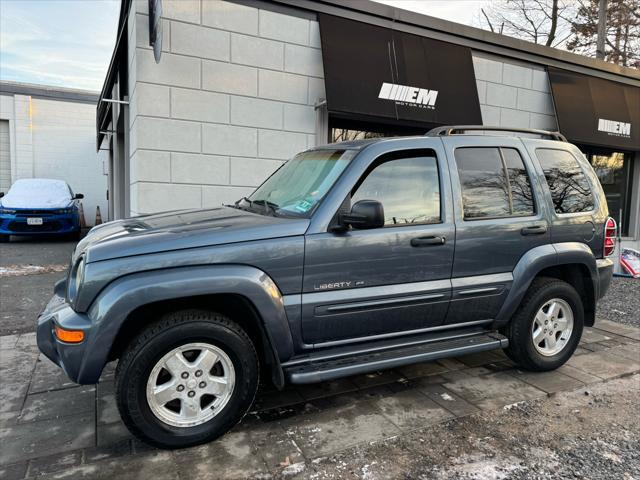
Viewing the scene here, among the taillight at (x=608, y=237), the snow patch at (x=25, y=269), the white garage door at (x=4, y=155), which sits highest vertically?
the white garage door at (x=4, y=155)

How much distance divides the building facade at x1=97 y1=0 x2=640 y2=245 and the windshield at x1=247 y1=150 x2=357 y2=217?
291 centimetres

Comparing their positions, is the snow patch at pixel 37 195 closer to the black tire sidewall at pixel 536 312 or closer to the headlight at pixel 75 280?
the headlight at pixel 75 280

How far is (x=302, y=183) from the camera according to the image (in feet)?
11.7

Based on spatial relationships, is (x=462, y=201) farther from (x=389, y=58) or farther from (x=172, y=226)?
(x=389, y=58)

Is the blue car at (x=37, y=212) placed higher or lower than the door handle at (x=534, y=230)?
lower

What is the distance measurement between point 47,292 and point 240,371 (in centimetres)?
527

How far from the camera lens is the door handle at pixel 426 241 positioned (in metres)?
3.30

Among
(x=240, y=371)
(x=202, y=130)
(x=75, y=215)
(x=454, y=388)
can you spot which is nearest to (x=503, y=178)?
(x=454, y=388)

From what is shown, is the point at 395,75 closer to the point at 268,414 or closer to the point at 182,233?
the point at 182,233

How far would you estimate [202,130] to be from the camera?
21.8 ft

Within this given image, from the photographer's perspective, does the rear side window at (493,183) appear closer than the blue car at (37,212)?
Yes

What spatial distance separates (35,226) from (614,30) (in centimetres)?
2185

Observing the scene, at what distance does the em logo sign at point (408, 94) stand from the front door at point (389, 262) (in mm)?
4279

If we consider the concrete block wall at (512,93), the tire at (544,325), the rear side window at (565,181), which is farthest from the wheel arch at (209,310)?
the concrete block wall at (512,93)
